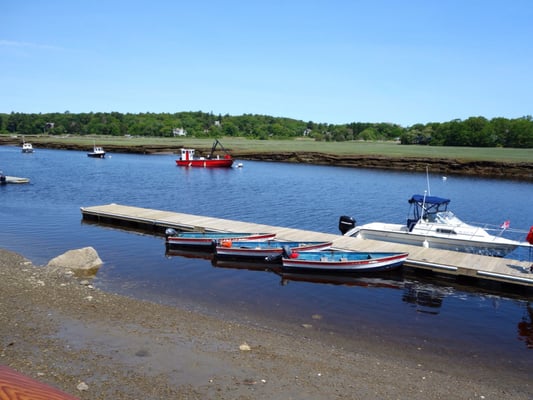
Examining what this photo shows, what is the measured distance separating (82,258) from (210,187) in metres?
41.5

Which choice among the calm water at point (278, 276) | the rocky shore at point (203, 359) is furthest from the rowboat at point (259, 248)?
the rocky shore at point (203, 359)

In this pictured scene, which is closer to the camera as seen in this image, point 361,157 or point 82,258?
point 82,258

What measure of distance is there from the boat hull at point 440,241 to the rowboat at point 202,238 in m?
6.39

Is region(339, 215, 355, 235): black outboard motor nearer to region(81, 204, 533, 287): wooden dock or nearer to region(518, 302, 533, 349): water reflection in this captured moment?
region(81, 204, 533, 287): wooden dock

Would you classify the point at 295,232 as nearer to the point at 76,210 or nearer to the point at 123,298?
the point at 123,298

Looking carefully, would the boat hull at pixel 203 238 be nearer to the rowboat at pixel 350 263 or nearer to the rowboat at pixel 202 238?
the rowboat at pixel 202 238

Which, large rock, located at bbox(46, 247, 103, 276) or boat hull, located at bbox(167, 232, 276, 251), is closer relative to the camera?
large rock, located at bbox(46, 247, 103, 276)

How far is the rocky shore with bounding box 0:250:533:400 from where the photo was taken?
37.0 feet

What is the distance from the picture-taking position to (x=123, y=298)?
1820 centimetres

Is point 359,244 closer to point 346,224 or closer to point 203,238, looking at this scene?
point 346,224

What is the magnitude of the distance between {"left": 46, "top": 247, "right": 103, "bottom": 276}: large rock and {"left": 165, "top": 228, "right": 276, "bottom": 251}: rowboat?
221 inches

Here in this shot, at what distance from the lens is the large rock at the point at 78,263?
22.1 metres

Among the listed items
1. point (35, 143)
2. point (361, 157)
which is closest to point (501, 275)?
point (361, 157)

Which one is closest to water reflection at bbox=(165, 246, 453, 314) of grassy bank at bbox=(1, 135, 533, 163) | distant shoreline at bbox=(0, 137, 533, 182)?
distant shoreline at bbox=(0, 137, 533, 182)
